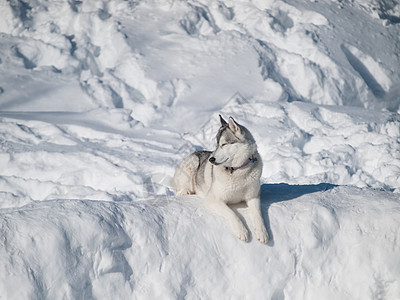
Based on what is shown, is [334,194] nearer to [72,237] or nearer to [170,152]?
[72,237]

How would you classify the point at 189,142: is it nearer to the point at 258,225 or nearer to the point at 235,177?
the point at 235,177

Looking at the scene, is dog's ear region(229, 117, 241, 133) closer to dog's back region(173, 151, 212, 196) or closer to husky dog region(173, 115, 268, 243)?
husky dog region(173, 115, 268, 243)

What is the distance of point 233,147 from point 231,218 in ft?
2.25

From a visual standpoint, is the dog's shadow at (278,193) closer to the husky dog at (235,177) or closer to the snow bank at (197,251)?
the snow bank at (197,251)

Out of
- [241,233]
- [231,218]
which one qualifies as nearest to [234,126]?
[231,218]

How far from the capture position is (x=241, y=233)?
4.22 meters

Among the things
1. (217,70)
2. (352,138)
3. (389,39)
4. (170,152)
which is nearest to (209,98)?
(217,70)

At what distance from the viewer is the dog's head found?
14.0 feet

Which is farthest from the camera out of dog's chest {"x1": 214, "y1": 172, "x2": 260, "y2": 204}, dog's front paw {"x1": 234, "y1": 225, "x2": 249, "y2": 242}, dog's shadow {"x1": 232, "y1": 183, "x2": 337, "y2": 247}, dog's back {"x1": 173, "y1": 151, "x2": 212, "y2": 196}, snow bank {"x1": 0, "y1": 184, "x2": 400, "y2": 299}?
dog's back {"x1": 173, "y1": 151, "x2": 212, "y2": 196}

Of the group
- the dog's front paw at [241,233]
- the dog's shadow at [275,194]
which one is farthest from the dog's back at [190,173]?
the dog's front paw at [241,233]

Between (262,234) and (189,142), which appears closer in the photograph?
(262,234)

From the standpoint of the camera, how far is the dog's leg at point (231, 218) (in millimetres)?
4227

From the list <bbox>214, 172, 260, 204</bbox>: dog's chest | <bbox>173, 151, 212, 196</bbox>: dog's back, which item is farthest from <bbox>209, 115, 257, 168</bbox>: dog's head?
<bbox>173, 151, 212, 196</bbox>: dog's back

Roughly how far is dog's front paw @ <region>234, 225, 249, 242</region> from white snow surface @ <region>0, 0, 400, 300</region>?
11 cm
